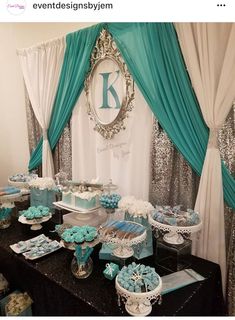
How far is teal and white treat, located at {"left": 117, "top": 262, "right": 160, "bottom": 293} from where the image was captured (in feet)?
2.85

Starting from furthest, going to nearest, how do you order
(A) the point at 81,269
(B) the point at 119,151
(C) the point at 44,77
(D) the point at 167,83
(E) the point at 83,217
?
(C) the point at 44,77 → (B) the point at 119,151 → (E) the point at 83,217 → (D) the point at 167,83 → (A) the point at 81,269

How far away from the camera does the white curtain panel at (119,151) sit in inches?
60.7

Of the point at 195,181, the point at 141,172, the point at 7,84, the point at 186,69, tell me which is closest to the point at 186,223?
the point at 195,181

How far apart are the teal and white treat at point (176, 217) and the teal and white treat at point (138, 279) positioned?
277 millimetres

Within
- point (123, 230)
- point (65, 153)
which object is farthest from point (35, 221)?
point (65, 153)

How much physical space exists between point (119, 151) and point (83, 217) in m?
0.51

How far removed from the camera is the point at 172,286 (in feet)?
3.25

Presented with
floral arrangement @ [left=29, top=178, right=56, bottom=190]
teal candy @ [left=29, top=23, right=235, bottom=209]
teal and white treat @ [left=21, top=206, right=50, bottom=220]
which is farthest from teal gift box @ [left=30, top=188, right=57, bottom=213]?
teal candy @ [left=29, top=23, right=235, bottom=209]

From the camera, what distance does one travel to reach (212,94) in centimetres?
119

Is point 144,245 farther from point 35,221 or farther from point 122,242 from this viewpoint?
point 35,221

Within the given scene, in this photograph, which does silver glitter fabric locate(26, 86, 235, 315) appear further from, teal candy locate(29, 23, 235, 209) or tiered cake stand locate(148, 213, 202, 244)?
tiered cake stand locate(148, 213, 202, 244)

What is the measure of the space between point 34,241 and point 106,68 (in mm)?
1200

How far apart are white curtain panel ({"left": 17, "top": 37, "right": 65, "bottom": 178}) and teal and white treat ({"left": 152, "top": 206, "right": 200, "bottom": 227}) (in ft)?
4.29

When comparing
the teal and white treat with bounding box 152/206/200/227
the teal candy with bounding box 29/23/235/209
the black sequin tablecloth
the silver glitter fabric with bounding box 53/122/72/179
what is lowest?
the black sequin tablecloth
